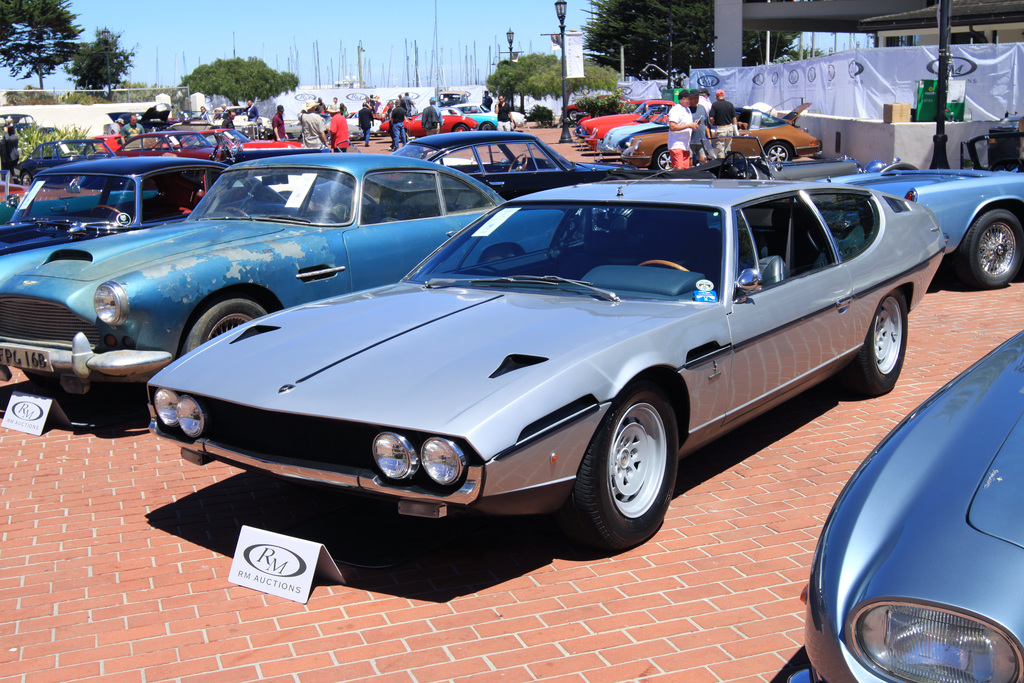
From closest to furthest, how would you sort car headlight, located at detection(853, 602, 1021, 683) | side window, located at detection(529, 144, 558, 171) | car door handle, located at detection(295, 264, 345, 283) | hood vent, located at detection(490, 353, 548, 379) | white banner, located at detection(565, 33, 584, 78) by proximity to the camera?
1. car headlight, located at detection(853, 602, 1021, 683)
2. hood vent, located at detection(490, 353, 548, 379)
3. car door handle, located at detection(295, 264, 345, 283)
4. side window, located at detection(529, 144, 558, 171)
5. white banner, located at detection(565, 33, 584, 78)

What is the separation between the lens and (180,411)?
12.3 feet

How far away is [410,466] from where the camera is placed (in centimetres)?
316

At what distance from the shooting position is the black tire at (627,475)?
3436 millimetres

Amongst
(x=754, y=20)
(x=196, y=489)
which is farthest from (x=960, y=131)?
(x=754, y=20)

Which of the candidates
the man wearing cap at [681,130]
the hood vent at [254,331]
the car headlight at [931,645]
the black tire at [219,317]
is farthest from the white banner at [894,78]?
the car headlight at [931,645]

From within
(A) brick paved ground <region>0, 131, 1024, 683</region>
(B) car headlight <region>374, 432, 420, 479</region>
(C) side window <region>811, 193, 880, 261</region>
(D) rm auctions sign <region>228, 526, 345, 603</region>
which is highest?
(C) side window <region>811, 193, 880, 261</region>

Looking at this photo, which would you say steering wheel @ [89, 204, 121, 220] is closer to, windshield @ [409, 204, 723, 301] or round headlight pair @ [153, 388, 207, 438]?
windshield @ [409, 204, 723, 301]

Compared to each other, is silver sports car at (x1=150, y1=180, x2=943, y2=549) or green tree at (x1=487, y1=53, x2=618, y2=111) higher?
green tree at (x1=487, y1=53, x2=618, y2=111)

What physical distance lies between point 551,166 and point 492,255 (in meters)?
7.47

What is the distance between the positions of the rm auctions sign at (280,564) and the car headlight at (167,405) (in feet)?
Result: 2.01

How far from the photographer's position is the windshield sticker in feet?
16.1

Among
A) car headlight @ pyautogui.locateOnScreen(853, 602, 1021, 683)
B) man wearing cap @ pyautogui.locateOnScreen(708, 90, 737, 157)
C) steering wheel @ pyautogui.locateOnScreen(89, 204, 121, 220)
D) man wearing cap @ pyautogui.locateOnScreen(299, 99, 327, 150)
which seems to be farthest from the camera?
man wearing cap @ pyautogui.locateOnScreen(299, 99, 327, 150)

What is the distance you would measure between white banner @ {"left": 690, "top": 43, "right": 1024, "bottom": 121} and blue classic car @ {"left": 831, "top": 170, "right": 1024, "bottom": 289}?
36.8 ft

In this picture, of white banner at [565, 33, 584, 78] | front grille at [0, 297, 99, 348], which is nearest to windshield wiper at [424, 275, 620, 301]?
front grille at [0, 297, 99, 348]
